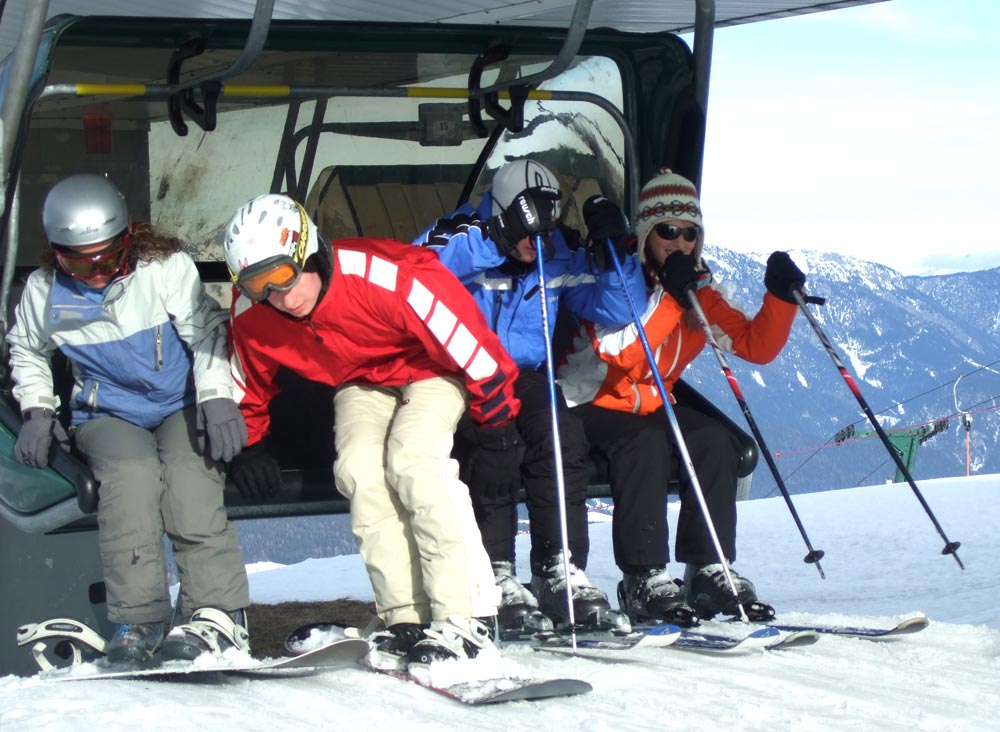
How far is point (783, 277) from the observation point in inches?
195

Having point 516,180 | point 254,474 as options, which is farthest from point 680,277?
point 254,474

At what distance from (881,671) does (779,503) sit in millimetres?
8034

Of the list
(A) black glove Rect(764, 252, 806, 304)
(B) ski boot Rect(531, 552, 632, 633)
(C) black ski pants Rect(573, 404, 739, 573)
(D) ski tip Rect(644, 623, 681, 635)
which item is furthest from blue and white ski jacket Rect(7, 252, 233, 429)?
(A) black glove Rect(764, 252, 806, 304)

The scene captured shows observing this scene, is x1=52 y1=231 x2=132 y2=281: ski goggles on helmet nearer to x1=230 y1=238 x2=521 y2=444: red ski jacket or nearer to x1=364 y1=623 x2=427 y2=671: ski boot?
x1=230 y1=238 x2=521 y2=444: red ski jacket

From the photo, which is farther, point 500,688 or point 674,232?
point 674,232

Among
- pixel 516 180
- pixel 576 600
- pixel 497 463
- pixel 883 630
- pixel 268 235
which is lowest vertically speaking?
pixel 883 630

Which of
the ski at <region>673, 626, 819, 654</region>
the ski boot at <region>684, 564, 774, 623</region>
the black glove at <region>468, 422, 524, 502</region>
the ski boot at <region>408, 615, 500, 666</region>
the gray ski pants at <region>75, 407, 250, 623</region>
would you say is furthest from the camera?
the ski boot at <region>684, 564, 774, 623</region>

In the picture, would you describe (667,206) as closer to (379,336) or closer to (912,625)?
(379,336)

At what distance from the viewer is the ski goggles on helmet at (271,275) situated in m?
3.92

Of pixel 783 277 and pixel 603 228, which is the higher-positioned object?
pixel 603 228

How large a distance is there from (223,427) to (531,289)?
121 centimetres

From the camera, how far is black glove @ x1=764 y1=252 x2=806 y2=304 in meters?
4.95

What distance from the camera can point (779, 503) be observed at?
40.7 ft

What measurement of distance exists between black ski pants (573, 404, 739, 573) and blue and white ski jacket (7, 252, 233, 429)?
1.29 metres
